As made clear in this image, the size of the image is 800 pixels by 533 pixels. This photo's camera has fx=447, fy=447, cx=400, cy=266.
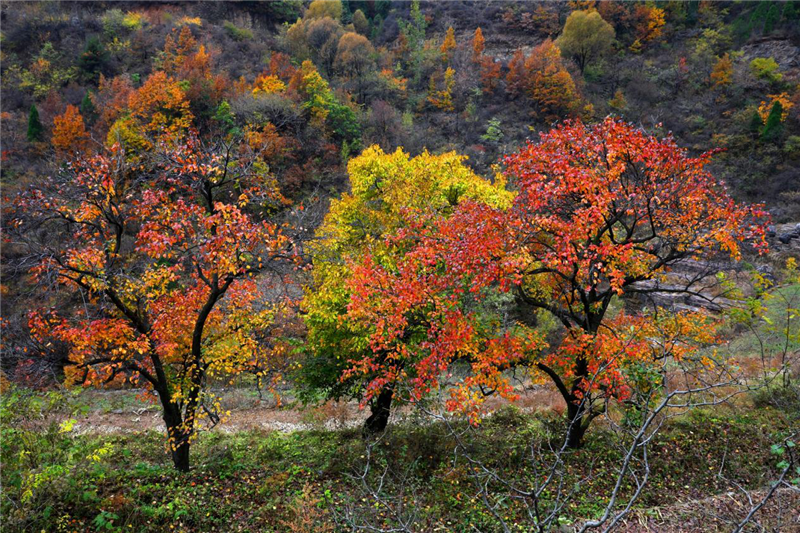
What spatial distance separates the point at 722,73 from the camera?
161 feet

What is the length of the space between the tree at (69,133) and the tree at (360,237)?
112ft

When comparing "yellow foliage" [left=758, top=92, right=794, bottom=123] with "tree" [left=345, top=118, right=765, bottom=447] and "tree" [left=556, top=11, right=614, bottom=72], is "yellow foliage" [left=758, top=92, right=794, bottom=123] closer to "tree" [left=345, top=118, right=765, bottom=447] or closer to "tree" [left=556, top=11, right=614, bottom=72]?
"tree" [left=556, top=11, right=614, bottom=72]

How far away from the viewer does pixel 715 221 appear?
28.8 feet

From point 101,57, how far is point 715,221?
63836 mm

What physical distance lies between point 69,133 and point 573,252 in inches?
1812

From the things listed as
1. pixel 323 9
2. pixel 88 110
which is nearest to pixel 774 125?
pixel 323 9

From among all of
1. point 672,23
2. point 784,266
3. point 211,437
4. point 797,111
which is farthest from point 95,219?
point 672,23

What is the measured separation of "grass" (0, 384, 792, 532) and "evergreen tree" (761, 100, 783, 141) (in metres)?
40.0

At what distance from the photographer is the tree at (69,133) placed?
38.7 meters

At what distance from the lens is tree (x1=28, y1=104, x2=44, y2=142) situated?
40.2 m

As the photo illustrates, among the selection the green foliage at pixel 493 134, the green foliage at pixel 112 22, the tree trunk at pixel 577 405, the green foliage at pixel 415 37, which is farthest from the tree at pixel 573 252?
the green foliage at pixel 112 22

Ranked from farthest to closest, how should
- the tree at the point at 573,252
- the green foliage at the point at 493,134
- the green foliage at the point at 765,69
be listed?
1. the green foliage at the point at 493,134
2. the green foliage at the point at 765,69
3. the tree at the point at 573,252

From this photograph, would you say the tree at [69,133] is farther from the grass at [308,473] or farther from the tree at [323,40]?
the grass at [308,473]

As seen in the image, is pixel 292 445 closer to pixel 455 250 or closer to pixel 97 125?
pixel 455 250
